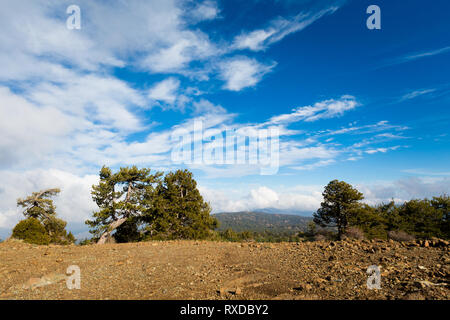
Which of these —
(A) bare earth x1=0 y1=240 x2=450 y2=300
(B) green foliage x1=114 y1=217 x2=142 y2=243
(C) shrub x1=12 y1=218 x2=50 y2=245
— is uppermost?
(A) bare earth x1=0 y1=240 x2=450 y2=300

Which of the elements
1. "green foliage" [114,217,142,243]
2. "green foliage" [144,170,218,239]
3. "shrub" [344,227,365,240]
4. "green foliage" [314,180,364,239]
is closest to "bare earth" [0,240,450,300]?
"green foliage" [144,170,218,239]

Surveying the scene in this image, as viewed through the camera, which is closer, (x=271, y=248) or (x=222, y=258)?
(x=222, y=258)

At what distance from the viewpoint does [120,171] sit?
21.4 m

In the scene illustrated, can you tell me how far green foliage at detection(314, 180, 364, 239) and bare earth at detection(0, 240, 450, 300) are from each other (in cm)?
2381

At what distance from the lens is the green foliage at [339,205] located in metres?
29.9

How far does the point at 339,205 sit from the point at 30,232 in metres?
34.5

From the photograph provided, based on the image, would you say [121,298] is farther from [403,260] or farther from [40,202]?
[40,202]

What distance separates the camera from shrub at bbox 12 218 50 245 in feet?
53.9

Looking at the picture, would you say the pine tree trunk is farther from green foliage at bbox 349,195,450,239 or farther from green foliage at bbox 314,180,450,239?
green foliage at bbox 349,195,450,239

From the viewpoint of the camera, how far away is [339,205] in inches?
1208

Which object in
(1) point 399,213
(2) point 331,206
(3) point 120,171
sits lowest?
(1) point 399,213

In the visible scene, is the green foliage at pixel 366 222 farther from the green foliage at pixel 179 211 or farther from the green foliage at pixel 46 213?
the green foliage at pixel 46 213
